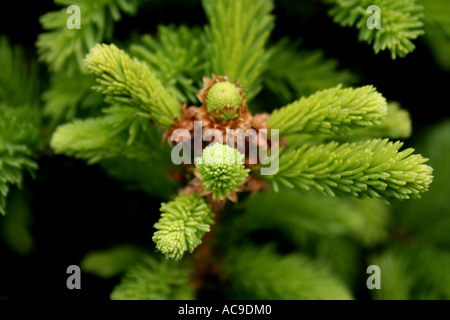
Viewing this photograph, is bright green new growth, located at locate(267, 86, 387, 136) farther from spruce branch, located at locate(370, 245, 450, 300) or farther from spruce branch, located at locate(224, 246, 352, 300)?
spruce branch, located at locate(370, 245, 450, 300)

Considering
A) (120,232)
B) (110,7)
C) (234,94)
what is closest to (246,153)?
(234,94)

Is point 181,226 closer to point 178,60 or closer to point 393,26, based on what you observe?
point 178,60

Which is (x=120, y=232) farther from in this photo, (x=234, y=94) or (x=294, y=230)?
(x=234, y=94)

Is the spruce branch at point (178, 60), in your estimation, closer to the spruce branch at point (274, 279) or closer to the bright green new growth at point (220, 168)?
the bright green new growth at point (220, 168)

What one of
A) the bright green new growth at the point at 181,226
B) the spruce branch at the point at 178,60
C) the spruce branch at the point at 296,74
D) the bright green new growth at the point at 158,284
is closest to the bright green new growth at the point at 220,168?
the bright green new growth at the point at 181,226

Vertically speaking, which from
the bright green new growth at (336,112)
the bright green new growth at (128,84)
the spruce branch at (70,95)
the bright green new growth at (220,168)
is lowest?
the bright green new growth at (220,168)

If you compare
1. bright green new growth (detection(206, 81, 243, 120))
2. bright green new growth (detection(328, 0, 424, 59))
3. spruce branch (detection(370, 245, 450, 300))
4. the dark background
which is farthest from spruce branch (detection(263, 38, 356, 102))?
spruce branch (detection(370, 245, 450, 300))
